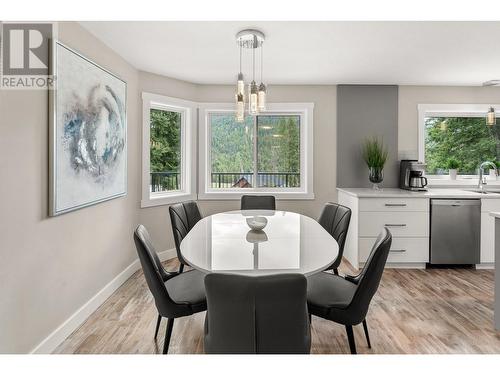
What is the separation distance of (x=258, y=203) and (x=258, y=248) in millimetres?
1820

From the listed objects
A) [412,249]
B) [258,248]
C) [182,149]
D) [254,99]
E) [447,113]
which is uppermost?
[447,113]

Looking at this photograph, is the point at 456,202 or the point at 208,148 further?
the point at 208,148

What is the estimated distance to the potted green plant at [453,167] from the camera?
4398mm

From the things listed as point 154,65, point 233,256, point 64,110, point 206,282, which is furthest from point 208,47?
point 206,282

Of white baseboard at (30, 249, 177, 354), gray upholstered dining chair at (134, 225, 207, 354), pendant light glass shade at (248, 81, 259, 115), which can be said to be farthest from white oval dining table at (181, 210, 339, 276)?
white baseboard at (30, 249, 177, 354)

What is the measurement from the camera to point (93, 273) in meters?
2.71

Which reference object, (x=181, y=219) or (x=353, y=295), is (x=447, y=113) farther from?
(x=181, y=219)

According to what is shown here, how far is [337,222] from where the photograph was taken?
2660 mm

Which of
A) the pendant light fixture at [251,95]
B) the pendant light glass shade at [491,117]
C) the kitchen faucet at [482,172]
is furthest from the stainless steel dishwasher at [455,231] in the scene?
the pendant light fixture at [251,95]

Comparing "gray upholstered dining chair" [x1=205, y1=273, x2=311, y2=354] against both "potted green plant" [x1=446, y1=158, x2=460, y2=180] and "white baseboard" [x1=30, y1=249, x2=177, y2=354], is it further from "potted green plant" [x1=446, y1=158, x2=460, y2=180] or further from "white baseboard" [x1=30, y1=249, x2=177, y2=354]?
"potted green plant" [x1=446, y1=158, x2=460, y2=180]

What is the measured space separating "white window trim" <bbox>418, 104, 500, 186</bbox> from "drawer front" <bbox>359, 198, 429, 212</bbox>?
0.94m

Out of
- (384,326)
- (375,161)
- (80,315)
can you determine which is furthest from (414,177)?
(80,315)

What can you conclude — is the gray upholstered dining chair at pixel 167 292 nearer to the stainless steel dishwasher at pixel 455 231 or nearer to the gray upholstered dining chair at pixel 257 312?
the gray upholstered dining chair at pixel 257 312

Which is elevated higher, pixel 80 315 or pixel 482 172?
pixel 482 172
